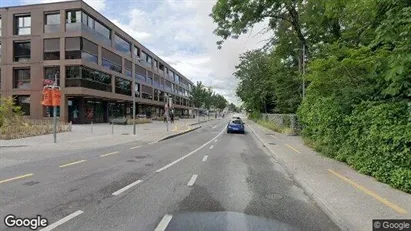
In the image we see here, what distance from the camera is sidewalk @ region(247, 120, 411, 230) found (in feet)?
18.5

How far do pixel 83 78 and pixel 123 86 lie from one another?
14.9 meters

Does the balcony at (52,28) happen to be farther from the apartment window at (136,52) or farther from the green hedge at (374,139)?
the green hedge at (374,139)

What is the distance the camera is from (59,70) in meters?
40.7

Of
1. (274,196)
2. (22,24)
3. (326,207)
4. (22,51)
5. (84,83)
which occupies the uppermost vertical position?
(22,24)

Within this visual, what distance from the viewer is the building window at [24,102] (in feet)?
137

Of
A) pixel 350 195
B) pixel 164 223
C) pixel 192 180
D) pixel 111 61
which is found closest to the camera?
pixel 164 223

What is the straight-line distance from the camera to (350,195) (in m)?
7.07

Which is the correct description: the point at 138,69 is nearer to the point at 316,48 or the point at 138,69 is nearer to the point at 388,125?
the point at 316,48

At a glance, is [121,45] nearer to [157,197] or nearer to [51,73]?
[51,73]

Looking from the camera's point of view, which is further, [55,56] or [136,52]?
[136,52]

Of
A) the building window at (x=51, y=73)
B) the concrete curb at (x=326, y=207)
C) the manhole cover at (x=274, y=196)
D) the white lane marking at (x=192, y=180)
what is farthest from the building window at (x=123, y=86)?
the manhole cover at (x=274, y=196)

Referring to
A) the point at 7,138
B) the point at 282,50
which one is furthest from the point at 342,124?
the point at 7,138

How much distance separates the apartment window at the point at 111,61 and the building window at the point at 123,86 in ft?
5.61

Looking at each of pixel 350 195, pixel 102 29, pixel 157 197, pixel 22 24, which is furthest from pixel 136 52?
pixel 350 195
